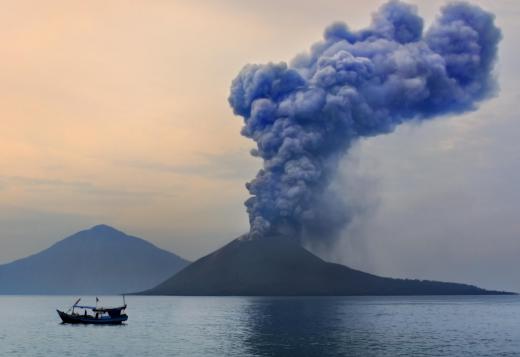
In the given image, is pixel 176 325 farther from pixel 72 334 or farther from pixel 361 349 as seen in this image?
pixel 361 349

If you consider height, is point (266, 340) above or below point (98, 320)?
below

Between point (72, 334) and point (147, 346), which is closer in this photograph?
point (147, 346)

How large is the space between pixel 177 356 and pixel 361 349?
80.7ft

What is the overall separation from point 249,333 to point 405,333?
27672 mm

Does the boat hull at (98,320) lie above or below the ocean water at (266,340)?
above

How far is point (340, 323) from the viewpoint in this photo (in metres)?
138

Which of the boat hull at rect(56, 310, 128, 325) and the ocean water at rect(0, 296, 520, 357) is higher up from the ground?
the boat hull at rect(56, 310, 128, 325)

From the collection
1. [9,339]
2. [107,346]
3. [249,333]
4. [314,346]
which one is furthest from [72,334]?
[314,346]

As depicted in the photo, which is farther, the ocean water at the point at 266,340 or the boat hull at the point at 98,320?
the boat hull at the point at 98,320

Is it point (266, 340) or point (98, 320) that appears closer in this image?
point (266, 340)

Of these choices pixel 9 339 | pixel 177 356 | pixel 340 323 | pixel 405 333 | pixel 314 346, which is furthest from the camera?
pixel 340 323

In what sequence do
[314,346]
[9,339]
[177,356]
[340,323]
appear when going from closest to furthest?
[177,356] → [314,346] → [9,339] → [340,323]

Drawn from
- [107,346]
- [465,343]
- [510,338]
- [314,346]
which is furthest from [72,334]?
[510,338]

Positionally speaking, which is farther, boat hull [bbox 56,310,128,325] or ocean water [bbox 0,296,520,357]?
boat hull [bbox 56,310,128,325]
